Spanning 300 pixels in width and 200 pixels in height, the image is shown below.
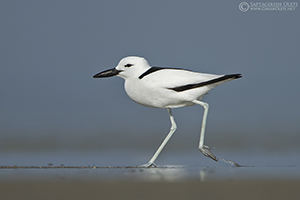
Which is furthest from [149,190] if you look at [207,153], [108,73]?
[108,73]

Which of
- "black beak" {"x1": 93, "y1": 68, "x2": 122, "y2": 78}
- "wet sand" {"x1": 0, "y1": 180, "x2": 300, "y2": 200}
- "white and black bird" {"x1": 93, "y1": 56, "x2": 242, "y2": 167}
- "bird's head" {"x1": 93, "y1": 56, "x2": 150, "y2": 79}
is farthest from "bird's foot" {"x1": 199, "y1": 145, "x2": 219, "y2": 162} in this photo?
"wet sand" {"x1": 0, "y1": 180, "x2": 300, "y2": 200}

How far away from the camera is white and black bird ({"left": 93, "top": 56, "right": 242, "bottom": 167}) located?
960 centimetres

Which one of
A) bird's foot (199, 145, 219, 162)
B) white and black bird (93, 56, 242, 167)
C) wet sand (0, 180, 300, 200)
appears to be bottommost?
bird's foot (199, 145, 219, 162)

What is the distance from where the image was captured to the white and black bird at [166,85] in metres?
9.60

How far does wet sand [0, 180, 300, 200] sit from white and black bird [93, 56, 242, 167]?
144 inches

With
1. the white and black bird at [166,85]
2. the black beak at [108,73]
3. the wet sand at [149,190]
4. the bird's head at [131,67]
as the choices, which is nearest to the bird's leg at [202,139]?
the white and black bird at [166,85]

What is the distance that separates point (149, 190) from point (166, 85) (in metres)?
4.48

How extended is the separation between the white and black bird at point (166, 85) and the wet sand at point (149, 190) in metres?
3.65

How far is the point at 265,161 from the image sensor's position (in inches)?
417

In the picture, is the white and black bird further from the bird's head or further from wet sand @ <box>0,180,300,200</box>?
wet sand @ <box>0,180,300,200</box>

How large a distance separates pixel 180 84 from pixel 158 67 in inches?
31.3

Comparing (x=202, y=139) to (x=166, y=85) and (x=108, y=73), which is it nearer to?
(x=166, y=85)

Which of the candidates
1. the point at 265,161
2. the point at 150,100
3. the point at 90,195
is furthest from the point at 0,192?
the point at 265,161

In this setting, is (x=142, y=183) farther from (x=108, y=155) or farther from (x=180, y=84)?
(x=108, y=155)
